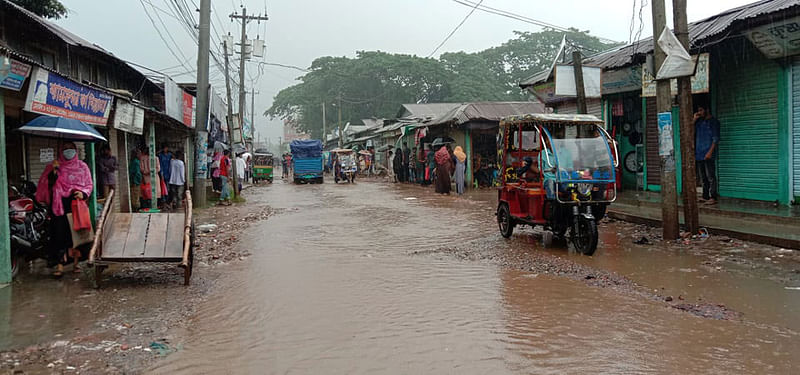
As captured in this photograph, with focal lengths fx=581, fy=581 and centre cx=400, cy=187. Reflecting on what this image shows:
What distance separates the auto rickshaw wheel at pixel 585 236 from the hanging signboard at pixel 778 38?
4.56 metres

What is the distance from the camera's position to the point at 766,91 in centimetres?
1072

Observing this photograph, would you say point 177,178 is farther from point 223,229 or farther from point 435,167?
point 435,167

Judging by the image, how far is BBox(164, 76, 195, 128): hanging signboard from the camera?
17.5m

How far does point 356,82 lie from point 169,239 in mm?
56775

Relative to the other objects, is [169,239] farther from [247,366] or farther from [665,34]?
[665,34]

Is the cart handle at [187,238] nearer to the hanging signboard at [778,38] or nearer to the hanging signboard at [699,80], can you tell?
the hanging signboard at [699,80]

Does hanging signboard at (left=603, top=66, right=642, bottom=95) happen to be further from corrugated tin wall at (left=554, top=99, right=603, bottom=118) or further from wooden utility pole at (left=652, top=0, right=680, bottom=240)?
wooden utility pole at (left=652, top=0, right=680, bottom=240)

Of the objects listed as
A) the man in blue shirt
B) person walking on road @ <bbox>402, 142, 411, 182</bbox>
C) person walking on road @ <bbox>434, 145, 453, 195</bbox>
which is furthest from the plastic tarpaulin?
the man in blue shirt

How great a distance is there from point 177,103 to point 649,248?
15.6 metres

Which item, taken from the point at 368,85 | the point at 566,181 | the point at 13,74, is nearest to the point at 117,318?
the point at 13,74

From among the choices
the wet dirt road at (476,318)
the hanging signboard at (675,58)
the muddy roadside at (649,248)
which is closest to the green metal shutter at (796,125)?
the muddy roadside at (649,248)

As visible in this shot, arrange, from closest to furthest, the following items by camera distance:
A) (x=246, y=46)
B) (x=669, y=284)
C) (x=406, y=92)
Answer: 1. (x=669, y=284)
2. (x=246, y=46)
3. (x=406, y=92)

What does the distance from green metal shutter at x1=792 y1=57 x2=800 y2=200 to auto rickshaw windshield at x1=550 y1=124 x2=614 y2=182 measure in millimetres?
3881

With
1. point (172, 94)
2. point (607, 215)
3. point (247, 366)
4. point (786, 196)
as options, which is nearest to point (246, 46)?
point (172, 94)
